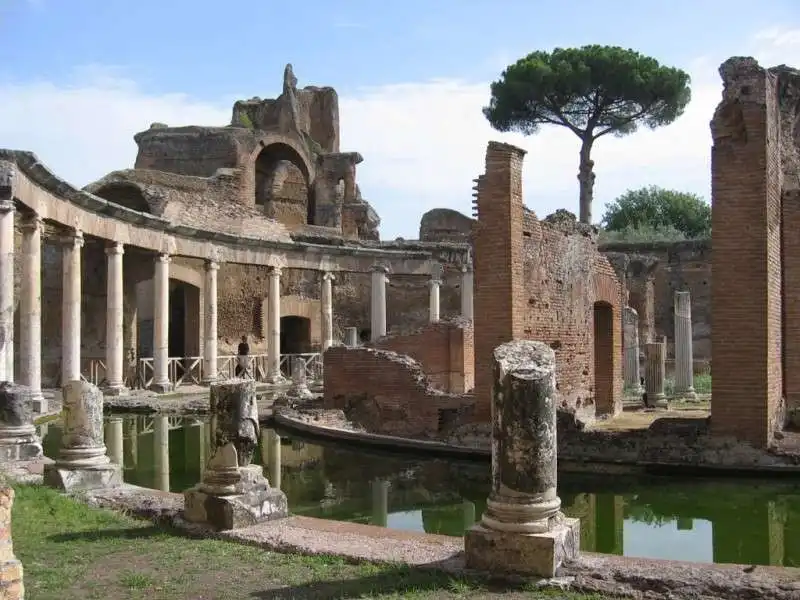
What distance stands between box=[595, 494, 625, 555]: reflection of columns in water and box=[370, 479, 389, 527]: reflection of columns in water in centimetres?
212

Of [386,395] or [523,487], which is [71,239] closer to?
[386,395]

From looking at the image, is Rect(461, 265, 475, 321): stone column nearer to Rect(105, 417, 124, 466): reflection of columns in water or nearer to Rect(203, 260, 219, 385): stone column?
Rect(203, 260, 219, 385): stone column

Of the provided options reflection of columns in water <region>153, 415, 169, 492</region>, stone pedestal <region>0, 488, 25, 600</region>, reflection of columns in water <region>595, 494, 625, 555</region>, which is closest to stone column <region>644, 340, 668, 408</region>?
reflection of columns in water <region>595, 494, 625, 555</region>

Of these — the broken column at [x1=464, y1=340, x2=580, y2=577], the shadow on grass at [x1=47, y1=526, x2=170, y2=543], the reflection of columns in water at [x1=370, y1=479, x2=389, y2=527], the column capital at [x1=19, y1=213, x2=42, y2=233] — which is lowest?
the reflection of columns in water at [x1=370, y1=479, x2=389, y2=527]

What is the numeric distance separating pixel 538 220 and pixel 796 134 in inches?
147

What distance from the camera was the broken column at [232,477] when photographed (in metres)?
6.60

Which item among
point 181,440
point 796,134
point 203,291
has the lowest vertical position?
point 181,440

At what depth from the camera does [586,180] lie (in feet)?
135

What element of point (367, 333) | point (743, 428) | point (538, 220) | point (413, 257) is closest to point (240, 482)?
point (743, 428)

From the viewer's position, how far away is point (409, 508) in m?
9.40

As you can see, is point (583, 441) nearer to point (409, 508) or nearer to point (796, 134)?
point (409, 508)

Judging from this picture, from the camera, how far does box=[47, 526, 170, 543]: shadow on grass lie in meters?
6.27

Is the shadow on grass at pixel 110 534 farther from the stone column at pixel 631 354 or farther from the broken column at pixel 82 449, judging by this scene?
the stone column at pixel 631 354


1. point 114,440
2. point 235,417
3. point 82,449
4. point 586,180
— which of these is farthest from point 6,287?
point 586,180
